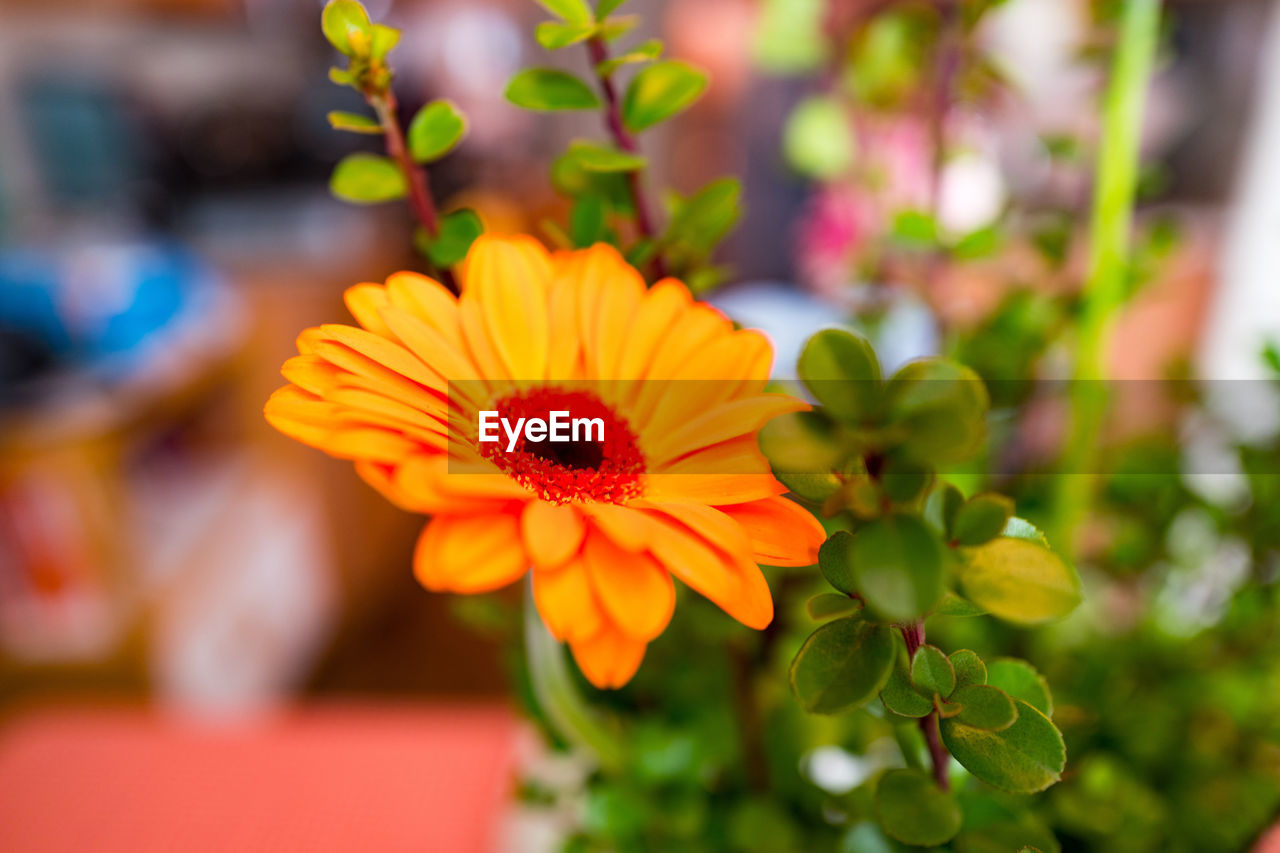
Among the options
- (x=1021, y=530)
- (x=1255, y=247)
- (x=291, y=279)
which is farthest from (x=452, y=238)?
(x=291, y=279)

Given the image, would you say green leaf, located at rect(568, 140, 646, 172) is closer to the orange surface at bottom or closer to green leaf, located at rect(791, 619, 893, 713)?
green leaf, located at rect(791, 619, 893, 713)

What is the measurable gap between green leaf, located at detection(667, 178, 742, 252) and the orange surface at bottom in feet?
1.20

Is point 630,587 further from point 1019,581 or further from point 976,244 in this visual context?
point 976,244

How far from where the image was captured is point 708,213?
0.19 metres

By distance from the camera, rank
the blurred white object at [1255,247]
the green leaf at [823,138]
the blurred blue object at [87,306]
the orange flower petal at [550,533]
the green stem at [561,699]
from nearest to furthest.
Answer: the orange flower petal at [550,533] → the green stem at [561,699] → the green leaf at [823,138] → the blurred white object at [1255,247] → the blurred blue object at [87,306]

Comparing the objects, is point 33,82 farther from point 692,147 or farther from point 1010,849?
point 1010,849

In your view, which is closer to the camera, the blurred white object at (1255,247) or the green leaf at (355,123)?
the green leaf at (355,123)

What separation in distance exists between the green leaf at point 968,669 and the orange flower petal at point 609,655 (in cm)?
7

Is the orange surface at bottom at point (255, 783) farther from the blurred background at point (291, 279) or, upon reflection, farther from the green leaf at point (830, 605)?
the green leaf at point (830, 605)

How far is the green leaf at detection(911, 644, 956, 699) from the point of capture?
0.45 ft

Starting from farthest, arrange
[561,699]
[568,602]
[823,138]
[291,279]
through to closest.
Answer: [291,279] < [823,138] < [561,699] < [568,602]

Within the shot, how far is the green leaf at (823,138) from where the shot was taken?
0.40m

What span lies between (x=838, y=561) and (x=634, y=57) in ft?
0.35

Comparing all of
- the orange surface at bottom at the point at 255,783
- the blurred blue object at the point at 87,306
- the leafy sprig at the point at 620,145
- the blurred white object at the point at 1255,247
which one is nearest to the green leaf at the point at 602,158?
the leafy sprig at the point at 620,145
